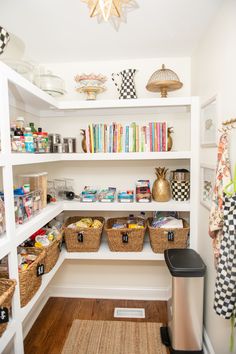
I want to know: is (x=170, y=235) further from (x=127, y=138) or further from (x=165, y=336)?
(x=127, y=138)

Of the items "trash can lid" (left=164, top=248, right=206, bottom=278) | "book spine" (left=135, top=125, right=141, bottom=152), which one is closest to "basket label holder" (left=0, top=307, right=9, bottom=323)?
"trash can lid" (left=164, top=248, right=206, bottom=278)

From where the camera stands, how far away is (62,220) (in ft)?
7.53

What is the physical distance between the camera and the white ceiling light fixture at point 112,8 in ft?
3.80

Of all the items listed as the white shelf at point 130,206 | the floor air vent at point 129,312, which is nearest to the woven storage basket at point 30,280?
the white shelf at point 130,206

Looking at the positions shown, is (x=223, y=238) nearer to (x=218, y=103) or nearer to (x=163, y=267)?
(x=218, y=103)

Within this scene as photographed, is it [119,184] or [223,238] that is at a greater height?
[119,184]

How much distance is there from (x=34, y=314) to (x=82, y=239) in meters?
0.80

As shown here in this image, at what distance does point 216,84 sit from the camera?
59.6 inches

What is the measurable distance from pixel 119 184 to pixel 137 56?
3.88 ft

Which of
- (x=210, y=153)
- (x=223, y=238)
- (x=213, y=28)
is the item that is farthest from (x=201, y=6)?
(x=223, y=238)

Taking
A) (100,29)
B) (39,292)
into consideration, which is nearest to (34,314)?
(39,292)

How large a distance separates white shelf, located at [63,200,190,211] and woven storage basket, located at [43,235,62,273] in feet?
1.03

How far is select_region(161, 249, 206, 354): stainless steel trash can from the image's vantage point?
1.57 meters

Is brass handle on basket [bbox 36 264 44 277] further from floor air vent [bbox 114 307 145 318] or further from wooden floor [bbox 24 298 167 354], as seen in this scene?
floor air vent [bbox 114 307 145 318]
